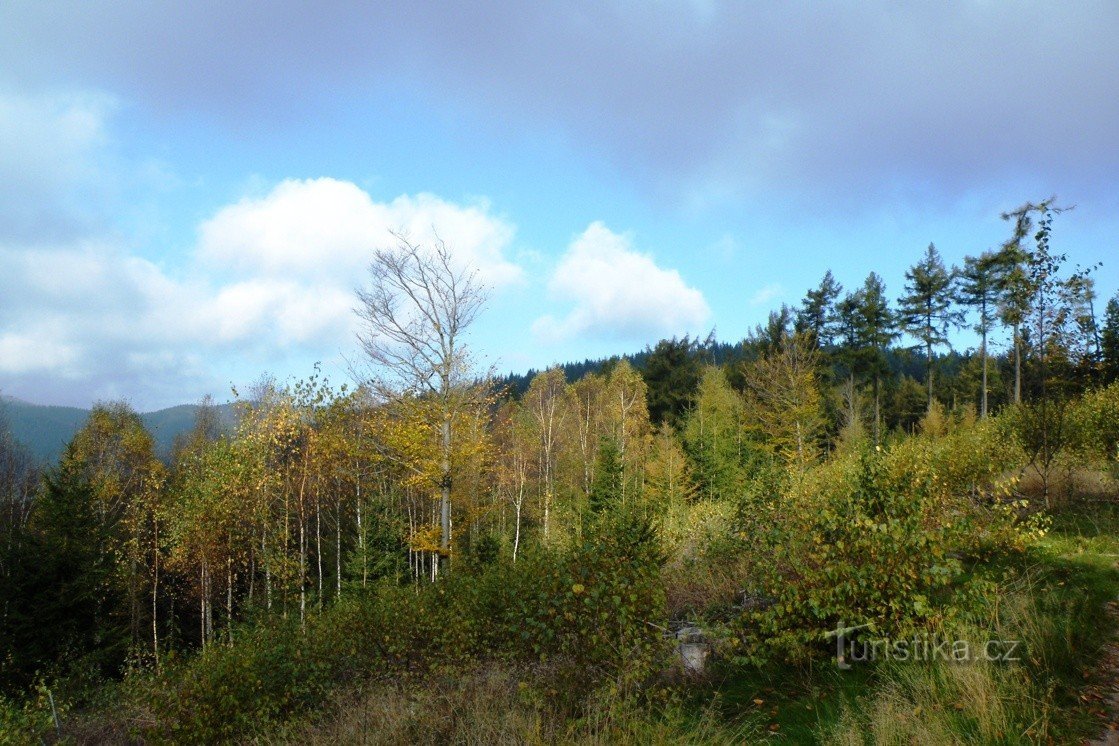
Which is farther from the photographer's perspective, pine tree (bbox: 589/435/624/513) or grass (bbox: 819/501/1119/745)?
pine tree (bbox: 589/435/624/513)

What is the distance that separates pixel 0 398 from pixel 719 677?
59324 mm

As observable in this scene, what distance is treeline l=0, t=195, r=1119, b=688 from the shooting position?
16.1 metres

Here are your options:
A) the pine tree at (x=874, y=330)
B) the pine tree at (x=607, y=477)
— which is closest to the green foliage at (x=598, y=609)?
the pine tree at (x=607, y=477)

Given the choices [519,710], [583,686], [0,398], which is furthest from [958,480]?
[0,398]

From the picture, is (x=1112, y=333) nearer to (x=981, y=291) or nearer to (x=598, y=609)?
(x=981, y=291)

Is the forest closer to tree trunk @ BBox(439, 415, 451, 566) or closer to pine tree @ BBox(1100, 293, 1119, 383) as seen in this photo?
tree trunk @ BBox(439, 415, 451, 566)

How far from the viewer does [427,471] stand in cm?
1705

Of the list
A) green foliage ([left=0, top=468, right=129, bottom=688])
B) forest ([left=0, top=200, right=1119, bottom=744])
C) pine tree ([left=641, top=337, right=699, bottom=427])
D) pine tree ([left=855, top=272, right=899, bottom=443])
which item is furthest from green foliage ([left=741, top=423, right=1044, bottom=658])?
pine tree ([left=641, top=337, right=699, bottom=427])

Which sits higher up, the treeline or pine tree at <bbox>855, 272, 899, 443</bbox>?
pine tree at <bbox>855, 272, 899, 443</bbox>

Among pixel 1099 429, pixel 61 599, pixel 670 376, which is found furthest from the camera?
pixel 670 376

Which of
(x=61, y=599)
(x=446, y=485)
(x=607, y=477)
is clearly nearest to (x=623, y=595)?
(x=446, y=485)

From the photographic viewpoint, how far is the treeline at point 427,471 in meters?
16.1

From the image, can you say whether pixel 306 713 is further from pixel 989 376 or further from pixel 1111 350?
pixel 989 376

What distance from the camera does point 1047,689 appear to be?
4594 mm
